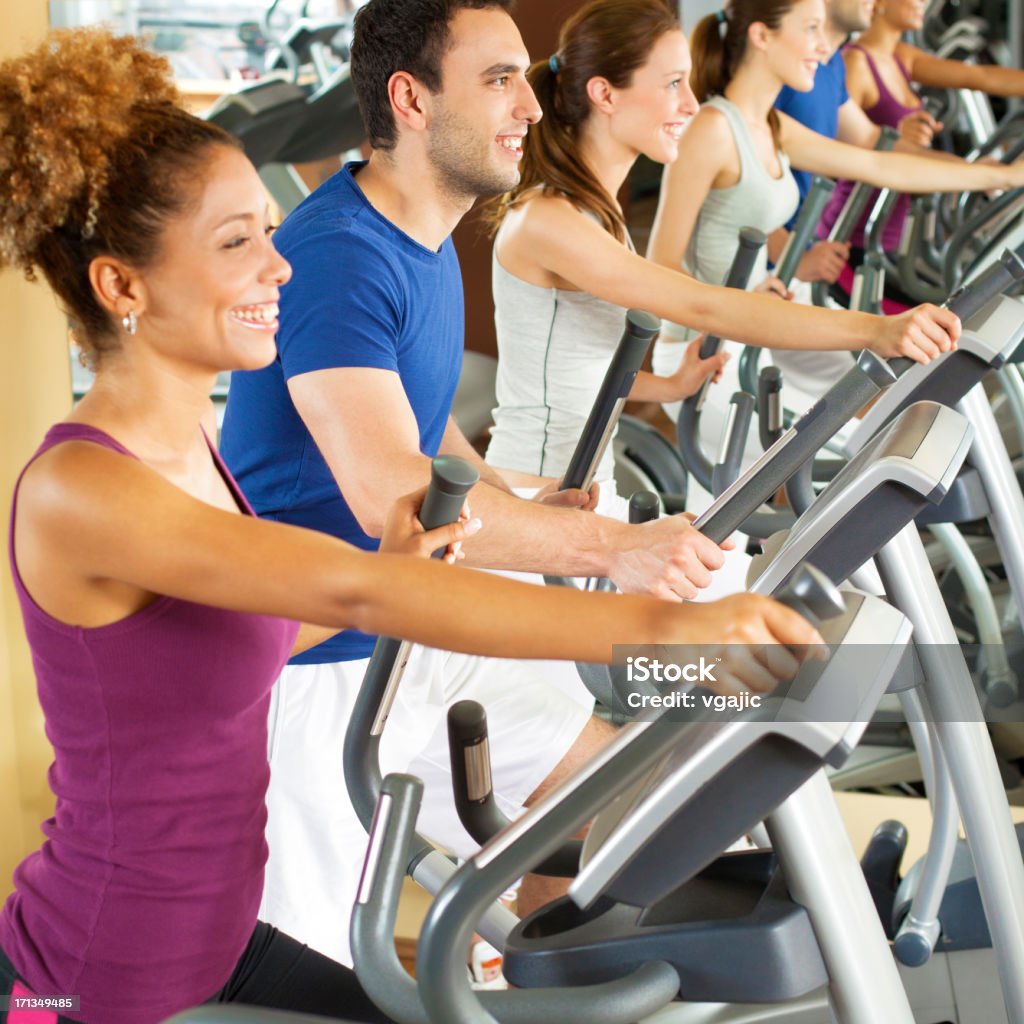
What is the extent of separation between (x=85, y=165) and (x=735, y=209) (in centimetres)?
233

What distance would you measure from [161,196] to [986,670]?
2.59 metres

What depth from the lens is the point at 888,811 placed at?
115 inches

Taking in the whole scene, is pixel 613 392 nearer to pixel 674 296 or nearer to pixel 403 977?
pixel 674 296

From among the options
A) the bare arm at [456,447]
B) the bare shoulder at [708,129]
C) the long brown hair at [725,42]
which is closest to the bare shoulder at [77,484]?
the bare arm at [456,447]

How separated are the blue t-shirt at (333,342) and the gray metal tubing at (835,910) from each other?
78cm

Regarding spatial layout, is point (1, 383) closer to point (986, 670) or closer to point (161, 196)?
point (161, 196)

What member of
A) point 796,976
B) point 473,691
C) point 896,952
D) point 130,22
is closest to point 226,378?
point 130,22

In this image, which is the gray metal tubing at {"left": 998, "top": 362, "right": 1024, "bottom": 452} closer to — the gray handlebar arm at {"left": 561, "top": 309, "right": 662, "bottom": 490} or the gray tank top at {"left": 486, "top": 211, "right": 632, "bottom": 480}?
the gray tank top at {"left": 486, "top": 211, "right": 632, "bottom": 480}

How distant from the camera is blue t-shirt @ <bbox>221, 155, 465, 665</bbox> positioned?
1761 millimetres

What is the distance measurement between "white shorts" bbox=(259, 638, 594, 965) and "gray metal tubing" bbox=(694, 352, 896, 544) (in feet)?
1.94

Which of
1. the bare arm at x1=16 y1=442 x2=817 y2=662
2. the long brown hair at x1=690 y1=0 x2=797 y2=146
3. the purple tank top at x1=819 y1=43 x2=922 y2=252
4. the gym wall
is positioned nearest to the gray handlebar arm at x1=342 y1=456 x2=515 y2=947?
the bare arm at x1=16 y1=442 x2=817 y2=662

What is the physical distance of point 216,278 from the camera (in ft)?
4.19

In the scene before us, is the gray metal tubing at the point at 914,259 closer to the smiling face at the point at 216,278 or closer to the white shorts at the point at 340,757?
the white shorts at the point at 340,757

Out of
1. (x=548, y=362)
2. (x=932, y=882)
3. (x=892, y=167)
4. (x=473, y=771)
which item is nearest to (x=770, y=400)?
(x=548, y=362)
